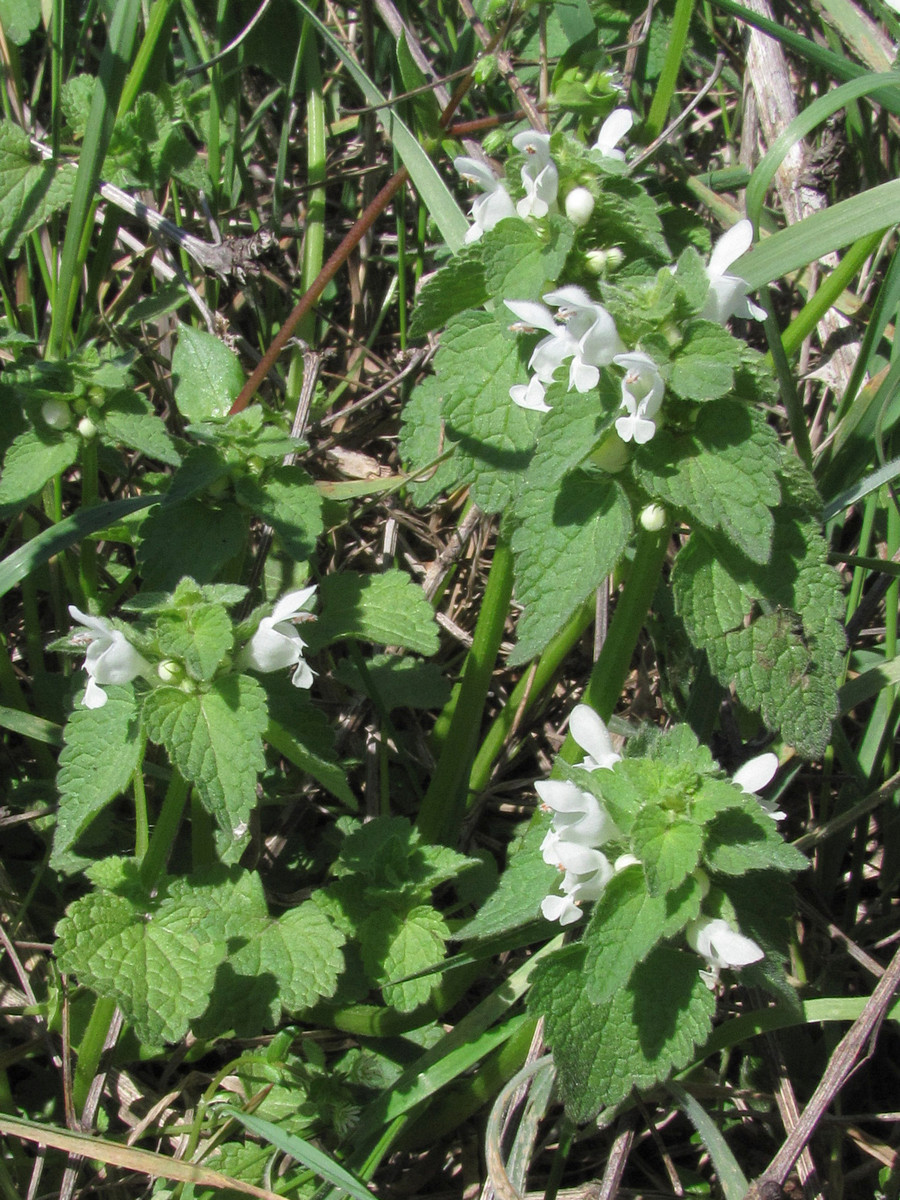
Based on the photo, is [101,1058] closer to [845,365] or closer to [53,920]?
[53,920]

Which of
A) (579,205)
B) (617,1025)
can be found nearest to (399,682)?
(617,1025)

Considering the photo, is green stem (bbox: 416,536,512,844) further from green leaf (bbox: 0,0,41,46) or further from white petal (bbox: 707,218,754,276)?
green leaf (bbox: 0,0,41,46)

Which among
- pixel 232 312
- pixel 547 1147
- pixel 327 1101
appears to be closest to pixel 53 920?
pixel 327 1101

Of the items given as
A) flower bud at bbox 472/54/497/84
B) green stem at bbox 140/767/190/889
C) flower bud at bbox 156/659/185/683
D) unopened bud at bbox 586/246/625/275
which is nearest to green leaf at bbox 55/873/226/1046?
green stem at bbox 140/767/190/889

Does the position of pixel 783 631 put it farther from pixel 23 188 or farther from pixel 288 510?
pixel 23 188

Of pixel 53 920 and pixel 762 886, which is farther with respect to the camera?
pixel 53 920

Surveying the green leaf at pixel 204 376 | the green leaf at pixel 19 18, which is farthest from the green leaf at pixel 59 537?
the green leaf at pixel 19 18

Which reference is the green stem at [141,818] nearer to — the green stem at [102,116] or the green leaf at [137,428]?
the green leaf at [137,428]
